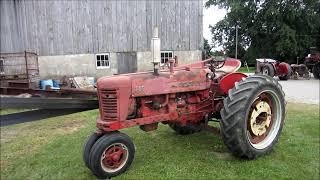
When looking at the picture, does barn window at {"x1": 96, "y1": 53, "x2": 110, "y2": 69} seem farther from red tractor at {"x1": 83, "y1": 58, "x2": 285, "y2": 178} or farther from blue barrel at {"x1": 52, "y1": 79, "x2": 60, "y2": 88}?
red tractor at {"x1": 83, "y1": 58, "x2": 285, "y2": 178}

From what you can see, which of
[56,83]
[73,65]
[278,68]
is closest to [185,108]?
[56,83]

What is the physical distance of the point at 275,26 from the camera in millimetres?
30875

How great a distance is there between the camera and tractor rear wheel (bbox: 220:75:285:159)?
478 cm

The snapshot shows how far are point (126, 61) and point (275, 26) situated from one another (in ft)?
60.3

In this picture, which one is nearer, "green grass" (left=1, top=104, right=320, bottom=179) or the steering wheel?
"green grass" (left=1, top=104, right=320, bottom=179)

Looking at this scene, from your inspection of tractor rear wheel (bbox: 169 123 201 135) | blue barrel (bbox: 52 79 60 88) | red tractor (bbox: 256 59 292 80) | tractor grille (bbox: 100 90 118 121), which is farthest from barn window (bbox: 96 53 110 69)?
tractor grille (bbox: 100 90 118 121)

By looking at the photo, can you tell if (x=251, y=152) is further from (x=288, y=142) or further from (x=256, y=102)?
(x=288, y=142)

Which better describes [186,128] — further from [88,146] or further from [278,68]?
[278,68]

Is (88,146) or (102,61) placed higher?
(102,61)

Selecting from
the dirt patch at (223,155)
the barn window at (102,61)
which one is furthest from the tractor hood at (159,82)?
the barn window at (102,61)

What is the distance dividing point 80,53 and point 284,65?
31.6 feet

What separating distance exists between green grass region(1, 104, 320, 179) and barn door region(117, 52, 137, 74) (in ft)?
31.6

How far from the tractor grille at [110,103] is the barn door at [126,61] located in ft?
40.3

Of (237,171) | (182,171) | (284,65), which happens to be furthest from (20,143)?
(284,65)
